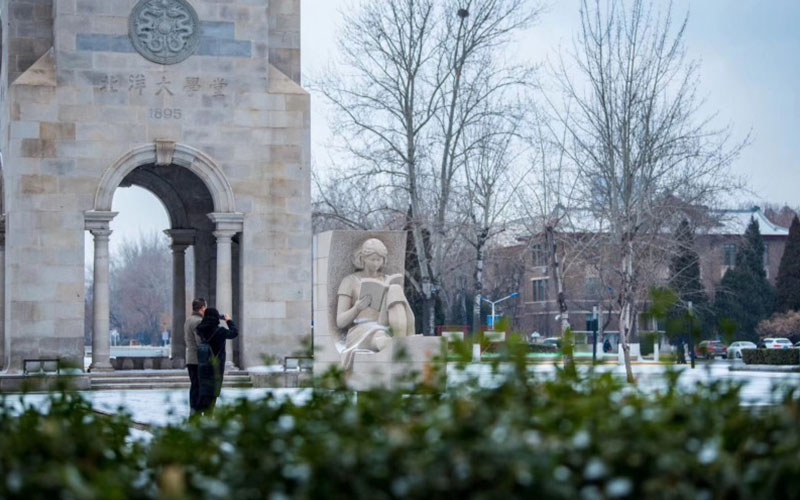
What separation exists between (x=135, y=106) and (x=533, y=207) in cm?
1691

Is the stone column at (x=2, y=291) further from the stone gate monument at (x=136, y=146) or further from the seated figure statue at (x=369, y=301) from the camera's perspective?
the seated figure statue at (x=369, y=301)

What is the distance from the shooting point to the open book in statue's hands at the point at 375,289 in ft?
57.3

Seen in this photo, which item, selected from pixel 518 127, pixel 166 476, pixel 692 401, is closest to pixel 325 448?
pixel 166 476

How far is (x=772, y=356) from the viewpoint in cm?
3534

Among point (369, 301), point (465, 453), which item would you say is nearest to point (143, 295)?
point (369, 301)

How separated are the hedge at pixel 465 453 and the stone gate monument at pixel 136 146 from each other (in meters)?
18.4

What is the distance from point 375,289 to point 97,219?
8582mm

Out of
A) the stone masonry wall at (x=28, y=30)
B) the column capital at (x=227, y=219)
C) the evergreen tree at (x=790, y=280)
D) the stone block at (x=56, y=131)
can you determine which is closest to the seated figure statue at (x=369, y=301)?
the column capital at (x=227, y=219)

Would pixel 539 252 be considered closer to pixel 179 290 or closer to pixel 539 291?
pixel 179 290

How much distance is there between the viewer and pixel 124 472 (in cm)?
488

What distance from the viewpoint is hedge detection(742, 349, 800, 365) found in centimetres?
3481

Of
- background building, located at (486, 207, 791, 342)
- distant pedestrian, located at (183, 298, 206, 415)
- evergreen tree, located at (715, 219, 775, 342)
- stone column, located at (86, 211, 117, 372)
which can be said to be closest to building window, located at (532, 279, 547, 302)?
background building, located at (486, 207, 791, 342)

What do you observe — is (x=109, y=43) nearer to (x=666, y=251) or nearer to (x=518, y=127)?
(x=518, y=127)

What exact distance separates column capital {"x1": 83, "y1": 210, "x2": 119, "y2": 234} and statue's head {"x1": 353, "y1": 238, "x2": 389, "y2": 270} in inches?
323
